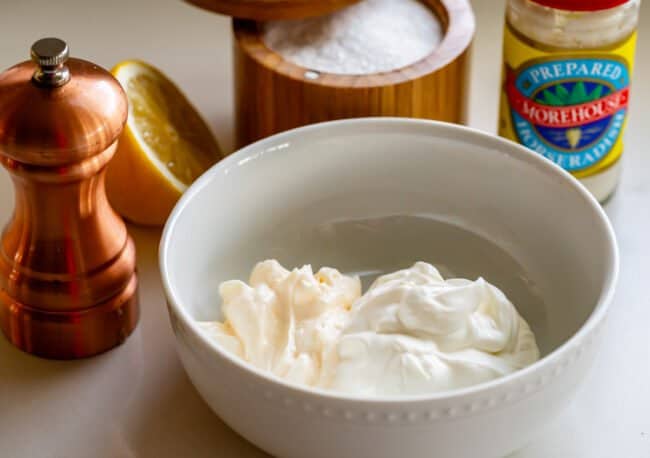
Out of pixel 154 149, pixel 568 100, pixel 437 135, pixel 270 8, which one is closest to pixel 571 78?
pixel 568 100

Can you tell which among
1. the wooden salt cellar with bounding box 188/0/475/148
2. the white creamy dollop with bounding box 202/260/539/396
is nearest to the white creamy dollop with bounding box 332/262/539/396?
the white creamy dollop with bounding box 202/260/539/396

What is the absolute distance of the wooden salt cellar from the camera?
1.12 meters

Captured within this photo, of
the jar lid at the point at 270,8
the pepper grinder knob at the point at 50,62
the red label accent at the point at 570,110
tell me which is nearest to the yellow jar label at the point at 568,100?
the red label accent at the point at 570,110

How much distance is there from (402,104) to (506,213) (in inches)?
5.1

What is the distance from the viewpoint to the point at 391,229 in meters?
1.15

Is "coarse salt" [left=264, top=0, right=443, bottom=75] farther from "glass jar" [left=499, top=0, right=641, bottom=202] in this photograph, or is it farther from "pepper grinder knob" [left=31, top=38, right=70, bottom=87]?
"pepper grinder knob" [left=31, top=38, right=70, bottom=87]

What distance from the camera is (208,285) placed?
3.50 ft

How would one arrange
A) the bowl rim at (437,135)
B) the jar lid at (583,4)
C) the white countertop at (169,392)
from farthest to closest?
the jar lid at (583,4), the white countertop at (169,392), the bowl rim at (437,135)

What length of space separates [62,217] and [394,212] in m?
0.30

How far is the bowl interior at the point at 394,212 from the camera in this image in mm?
1059

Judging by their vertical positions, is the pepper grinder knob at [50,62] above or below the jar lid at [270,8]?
above

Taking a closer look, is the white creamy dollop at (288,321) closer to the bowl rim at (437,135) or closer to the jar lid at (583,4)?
the bowl rim at (437,135)

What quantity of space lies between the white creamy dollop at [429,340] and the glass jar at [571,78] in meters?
0.24

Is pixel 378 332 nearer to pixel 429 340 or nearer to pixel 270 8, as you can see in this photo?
pixel 429 340
